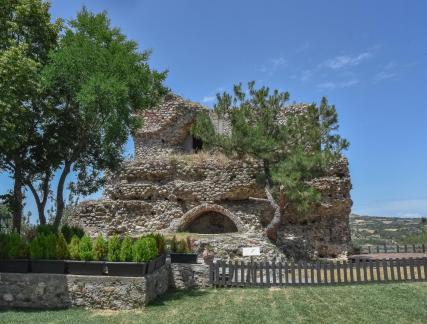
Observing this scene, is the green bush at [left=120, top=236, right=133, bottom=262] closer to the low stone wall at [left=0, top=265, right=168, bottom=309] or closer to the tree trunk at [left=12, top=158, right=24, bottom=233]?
the low stone wall at [left=0, top=265, right=168, bottom=309]

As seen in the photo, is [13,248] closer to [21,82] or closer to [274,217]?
[21,82]

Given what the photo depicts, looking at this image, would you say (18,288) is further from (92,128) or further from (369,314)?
(369,314)

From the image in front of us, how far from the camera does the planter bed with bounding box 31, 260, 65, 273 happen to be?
9352mm

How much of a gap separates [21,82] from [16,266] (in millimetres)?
5032

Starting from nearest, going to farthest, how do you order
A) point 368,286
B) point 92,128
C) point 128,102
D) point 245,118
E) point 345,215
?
point 368,286
point 128,102
point 92,128
point 245,118
point 345,215

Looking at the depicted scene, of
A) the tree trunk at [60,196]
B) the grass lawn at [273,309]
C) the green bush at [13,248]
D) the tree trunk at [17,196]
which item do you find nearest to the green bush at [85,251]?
the grass lawn at [273,309]

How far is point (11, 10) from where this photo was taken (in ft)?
41.2

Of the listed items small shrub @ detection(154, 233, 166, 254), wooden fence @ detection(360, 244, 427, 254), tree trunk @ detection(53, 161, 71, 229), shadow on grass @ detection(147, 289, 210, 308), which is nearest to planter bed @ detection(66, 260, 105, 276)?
shadow on grass @ detection(147, 289, 210, 308)

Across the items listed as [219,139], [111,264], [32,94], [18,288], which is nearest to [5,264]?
[18,288]

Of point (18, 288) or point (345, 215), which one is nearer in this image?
point (18, 288)

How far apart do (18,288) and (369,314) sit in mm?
8279

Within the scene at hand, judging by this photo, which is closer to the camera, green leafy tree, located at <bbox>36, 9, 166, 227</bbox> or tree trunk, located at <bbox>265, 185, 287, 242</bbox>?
green leafy tree, located at <bbox>36, 9, 166, 227</bbox>

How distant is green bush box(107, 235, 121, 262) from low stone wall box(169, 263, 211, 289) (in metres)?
2.80

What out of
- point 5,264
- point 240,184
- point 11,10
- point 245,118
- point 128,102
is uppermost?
point 11,10
